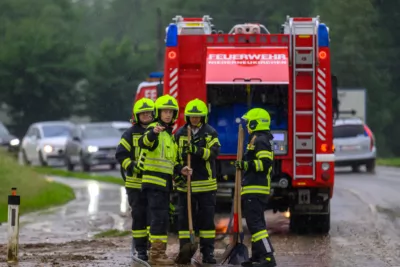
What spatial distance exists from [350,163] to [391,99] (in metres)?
34.6

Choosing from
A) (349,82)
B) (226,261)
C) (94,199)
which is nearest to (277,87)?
(226,261)

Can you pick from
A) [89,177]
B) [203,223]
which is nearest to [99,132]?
[89,177]

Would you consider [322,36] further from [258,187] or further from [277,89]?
[258,187]

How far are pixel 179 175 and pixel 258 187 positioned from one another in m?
1.08

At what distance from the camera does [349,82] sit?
63562 millimetres

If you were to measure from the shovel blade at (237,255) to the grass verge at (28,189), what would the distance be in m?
7.85

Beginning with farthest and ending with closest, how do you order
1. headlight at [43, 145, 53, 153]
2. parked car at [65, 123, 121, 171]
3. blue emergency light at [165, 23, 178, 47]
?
headlight at [43, 145, 53, 153] < parked car at [65, 123, 121, 171] < blue emergency light at [165, 23, 178, 47]

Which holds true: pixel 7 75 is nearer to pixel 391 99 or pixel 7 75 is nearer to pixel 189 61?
pixel 391 99

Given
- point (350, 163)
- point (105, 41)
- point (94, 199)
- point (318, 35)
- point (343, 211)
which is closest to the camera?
point (318, 35)

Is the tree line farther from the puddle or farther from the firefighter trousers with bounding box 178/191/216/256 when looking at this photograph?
→ the firefighter trousers with bounding box 178/191/216/256

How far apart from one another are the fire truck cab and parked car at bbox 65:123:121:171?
1894 cm

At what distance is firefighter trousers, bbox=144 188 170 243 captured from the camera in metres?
12.1

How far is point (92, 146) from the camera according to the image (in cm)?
3503

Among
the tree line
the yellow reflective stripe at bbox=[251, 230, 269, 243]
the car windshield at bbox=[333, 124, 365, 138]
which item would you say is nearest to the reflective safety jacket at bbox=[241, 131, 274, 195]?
the yellow reflective stripe at bbox=[251, 230, 269, 243]
